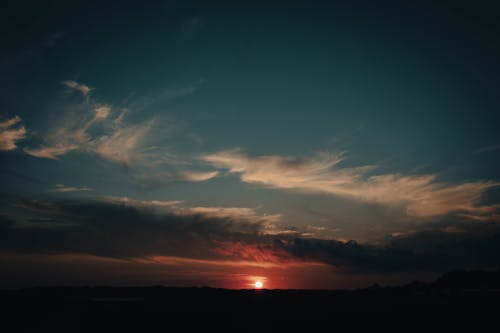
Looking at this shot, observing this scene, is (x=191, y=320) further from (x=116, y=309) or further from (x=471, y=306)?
(x=471, y=306)

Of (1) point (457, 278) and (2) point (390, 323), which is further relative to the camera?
(1) point (457, 278)

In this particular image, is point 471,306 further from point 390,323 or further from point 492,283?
point 492,283

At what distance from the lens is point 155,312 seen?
37.0 m

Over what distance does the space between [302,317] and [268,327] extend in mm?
6585

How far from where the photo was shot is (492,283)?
108m

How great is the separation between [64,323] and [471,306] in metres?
46.1

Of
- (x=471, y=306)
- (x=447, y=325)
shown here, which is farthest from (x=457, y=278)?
(x=447, y=325)

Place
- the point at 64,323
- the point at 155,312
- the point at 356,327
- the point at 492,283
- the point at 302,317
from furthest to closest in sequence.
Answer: the point at 492,283 < the point at 155,312 < the point at 302,317 < the point at 64,323 < the point at 356,327

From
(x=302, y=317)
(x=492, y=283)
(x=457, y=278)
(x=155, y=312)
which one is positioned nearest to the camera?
(x=302, y=317)

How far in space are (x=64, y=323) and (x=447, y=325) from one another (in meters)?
36.3

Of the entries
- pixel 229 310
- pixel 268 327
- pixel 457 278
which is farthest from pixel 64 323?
pixel 457 278

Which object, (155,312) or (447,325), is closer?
(447,325)

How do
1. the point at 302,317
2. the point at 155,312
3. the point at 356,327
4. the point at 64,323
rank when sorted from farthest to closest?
the point at 155,312, the point at 302,317, the point at 64,323, the point at 356,327

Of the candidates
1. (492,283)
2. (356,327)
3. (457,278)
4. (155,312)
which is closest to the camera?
(356,327)
